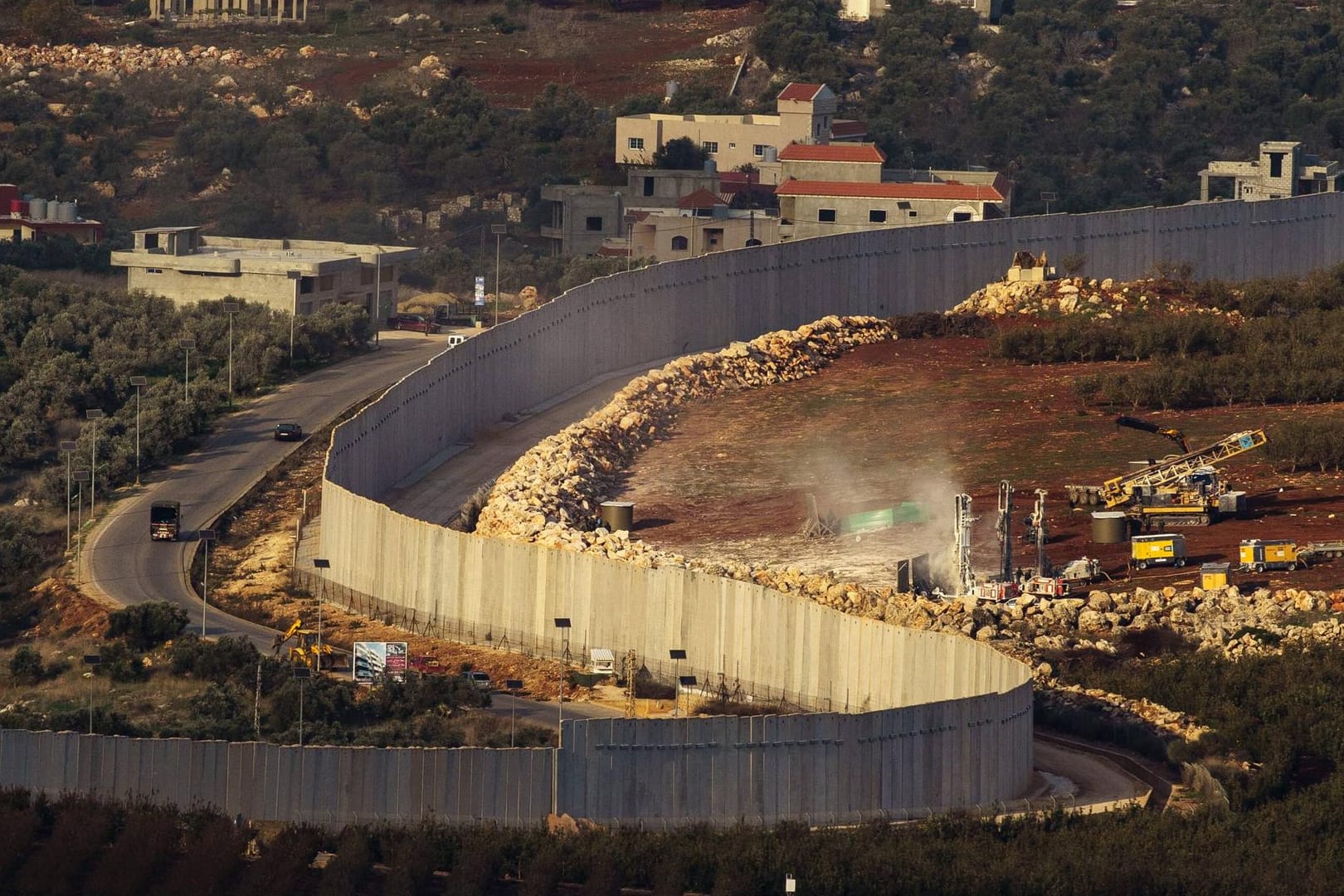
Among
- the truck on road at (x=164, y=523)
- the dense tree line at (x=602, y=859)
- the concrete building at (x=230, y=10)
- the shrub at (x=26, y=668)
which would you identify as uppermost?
the concrete building at (x=230, y=10)

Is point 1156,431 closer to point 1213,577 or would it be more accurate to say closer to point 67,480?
point 1213,577

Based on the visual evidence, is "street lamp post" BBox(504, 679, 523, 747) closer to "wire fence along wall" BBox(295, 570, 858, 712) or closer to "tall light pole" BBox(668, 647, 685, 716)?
"wire fence along wall" BBox(295, 570, 858, 712)

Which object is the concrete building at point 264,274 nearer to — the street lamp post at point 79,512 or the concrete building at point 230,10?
the street lamp post at point 79,512

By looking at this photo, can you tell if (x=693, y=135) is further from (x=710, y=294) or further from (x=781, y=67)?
(x=710, y=294)

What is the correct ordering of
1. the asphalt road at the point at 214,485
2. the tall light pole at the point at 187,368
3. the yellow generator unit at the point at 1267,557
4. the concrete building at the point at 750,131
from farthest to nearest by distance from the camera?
the concrete building at the point at 750,131, the tall light pole at the point at 187,368, the asphalt road at the point at 214,485, the yellow generator unit at the point at 1267,557

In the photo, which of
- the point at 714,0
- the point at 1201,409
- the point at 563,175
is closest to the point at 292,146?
the point at 563,175

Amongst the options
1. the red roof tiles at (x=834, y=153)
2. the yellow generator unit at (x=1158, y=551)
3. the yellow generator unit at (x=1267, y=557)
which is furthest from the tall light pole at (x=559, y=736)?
the red roof tiles at (x=834, y=153)

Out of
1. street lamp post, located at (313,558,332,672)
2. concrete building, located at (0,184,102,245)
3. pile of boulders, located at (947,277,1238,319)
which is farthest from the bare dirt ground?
concrete building, located at (0,184,102,245)

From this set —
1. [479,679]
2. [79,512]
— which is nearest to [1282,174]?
[79,512]
